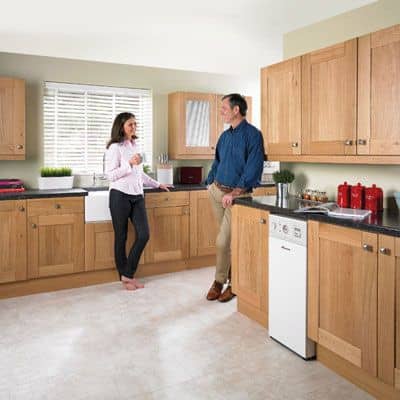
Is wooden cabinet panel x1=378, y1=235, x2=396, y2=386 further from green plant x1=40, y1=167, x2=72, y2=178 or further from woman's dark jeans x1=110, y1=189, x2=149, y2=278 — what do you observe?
green plant x1=40, y1=167, x2=72, y2=178

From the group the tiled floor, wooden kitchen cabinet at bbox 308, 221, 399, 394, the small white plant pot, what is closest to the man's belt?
the tiled floor

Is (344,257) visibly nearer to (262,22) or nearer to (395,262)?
(395,262)

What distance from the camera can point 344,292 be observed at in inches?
96.2

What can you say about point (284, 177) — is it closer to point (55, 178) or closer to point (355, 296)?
point (355, 296)

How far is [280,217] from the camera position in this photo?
2.93 meters

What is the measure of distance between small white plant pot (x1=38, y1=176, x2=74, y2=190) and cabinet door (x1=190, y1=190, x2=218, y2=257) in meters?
1.29

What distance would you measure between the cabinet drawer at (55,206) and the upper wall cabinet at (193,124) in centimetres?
140

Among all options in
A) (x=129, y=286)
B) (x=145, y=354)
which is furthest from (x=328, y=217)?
(x=129, y=286)

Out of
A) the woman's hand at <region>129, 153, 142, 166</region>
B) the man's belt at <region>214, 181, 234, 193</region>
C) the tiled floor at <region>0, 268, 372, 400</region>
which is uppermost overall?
the woman's hand at <region>129, 153, 142, 166</region>

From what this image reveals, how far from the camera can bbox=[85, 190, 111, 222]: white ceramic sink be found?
436 cm

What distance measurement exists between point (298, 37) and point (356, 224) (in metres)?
1.97

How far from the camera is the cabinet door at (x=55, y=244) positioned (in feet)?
13.6

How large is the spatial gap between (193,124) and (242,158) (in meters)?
1.69

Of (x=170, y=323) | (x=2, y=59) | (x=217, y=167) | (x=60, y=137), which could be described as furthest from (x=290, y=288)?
(x=2, y=59)
